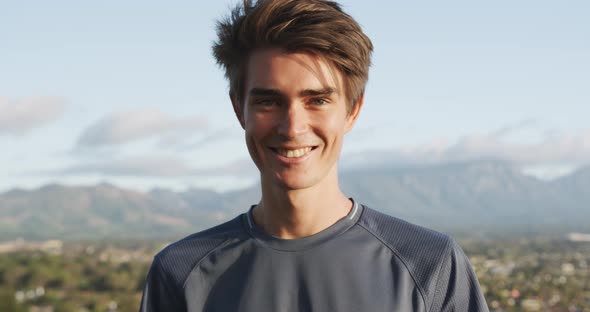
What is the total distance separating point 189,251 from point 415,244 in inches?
42.0

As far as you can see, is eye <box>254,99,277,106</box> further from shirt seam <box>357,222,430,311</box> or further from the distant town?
the distant town

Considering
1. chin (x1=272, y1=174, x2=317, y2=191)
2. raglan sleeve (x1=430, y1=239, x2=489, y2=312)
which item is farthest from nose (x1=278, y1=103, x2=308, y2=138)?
raglan sleeve (x1=430, y1=239, x2=489, y2=312)

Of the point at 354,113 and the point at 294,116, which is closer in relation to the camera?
the point at 294,116

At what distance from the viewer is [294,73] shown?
3.24 metres

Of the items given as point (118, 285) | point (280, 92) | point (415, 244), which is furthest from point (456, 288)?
point (118, 285)

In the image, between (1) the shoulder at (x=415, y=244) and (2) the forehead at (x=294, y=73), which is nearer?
(2) the forehead at (x=294, y=73)

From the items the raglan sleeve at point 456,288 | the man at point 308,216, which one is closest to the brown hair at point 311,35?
the man at point 308,216

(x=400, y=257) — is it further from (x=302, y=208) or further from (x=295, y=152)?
(x=295, y=152)

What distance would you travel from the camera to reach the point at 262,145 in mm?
3338

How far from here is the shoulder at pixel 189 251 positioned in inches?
143

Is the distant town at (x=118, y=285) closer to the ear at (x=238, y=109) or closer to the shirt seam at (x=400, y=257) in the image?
the ear at (x=238, y=109)

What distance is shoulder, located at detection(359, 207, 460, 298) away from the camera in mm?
3340

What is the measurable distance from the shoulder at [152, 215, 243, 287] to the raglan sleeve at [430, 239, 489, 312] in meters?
0.95

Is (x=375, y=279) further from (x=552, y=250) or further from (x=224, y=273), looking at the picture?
(x=552, y=250)
